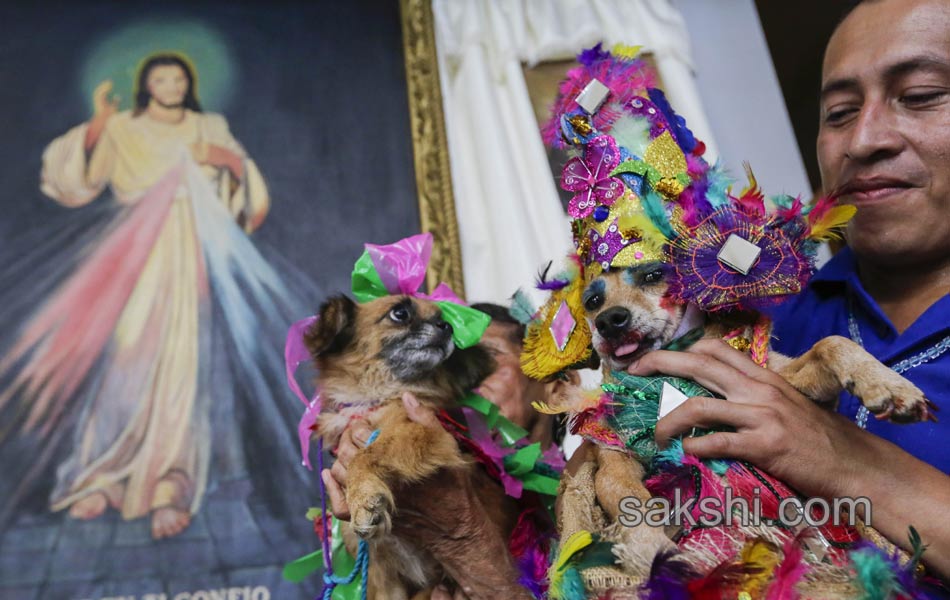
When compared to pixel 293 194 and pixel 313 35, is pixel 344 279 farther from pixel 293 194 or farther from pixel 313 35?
pixel 313 35

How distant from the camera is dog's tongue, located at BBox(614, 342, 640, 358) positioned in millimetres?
1061

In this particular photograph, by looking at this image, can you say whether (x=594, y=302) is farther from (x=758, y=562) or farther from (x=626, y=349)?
(x=758, y=562)

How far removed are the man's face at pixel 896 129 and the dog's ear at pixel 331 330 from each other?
2.86 ft

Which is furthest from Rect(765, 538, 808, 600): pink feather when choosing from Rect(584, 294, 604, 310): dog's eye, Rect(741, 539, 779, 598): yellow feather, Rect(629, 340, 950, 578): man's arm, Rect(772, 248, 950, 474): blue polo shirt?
Rect(584, 294, 604, 310): dog's eye

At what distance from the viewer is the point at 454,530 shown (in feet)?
4.18

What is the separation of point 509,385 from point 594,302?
681 mm

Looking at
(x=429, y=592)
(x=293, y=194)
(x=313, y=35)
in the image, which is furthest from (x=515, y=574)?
(x=313, y=35)

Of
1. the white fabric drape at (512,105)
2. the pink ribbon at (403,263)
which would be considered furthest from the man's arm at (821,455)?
the white fabric drape at (512,105)

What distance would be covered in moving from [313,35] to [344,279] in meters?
0.83

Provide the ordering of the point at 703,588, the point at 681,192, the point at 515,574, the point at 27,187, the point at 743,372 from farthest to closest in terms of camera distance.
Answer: the point at 27,187 < the point at 515,574 < the point at 681,192 < the point at 743,372 < the point at 703,588

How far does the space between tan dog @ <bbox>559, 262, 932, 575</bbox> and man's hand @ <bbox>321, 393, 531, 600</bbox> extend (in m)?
0.25

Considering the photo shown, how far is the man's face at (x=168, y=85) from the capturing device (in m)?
2.35

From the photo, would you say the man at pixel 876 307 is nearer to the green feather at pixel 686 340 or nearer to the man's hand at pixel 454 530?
the green feather at pixel 686 340

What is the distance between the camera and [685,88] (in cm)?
239
